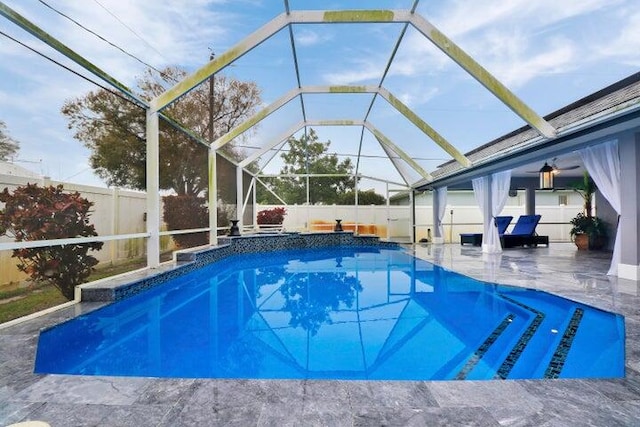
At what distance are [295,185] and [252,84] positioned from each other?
219 inches

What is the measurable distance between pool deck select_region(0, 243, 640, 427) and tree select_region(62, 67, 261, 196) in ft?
12.0

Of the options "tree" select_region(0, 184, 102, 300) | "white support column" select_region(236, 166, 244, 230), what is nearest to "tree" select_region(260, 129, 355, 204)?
"white support column" select_region(236, 166, 244, 230)

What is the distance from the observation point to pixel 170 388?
2.07 metres

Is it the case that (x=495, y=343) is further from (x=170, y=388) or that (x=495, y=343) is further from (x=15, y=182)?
(x=15, y=182)

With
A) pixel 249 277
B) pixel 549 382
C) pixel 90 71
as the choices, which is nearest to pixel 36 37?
pixel 90 71

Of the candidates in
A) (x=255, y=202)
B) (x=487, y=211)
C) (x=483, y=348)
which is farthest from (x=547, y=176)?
(x=255, y=202)

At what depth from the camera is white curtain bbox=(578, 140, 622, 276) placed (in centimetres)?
588

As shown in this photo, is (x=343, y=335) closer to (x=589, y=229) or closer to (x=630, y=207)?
(x=630, y=207)

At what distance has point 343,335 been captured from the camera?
11.3 feet

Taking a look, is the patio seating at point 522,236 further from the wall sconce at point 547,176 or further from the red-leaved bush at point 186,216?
the red-leaved bush at point 186,216

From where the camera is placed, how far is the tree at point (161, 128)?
5.11m

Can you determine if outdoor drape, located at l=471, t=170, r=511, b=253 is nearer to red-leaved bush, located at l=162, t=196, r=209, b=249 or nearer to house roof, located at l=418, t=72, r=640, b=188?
house roof, located at l=418, t=72, r=640, b=188

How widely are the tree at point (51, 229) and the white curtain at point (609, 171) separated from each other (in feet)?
27.0

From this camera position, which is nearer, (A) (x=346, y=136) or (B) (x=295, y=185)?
(A) (x=346, y=136)
